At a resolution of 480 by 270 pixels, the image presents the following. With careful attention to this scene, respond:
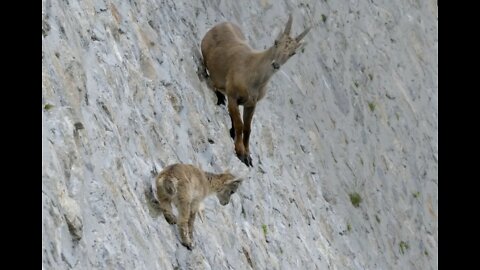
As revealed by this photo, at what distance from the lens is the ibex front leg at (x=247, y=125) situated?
1172cm

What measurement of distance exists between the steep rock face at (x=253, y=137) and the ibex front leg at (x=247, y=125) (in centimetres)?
14

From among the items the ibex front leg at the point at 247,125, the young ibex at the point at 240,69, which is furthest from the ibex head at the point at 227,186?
the ibex front leg at the point at 247,125

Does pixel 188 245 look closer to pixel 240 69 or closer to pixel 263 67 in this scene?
pixel 263 67

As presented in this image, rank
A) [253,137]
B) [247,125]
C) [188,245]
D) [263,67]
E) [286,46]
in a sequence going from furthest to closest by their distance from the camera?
1. [253,137]
2. [247,125]
3. [263,67]
4. [286,46]
5. [188,245]

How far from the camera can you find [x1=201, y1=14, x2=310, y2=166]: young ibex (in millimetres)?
11086

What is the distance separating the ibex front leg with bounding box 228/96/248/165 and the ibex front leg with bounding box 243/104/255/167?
1.8 inches

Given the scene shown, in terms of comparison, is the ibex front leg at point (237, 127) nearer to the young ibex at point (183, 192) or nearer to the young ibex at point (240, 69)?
the young ibex at point (240, 69)

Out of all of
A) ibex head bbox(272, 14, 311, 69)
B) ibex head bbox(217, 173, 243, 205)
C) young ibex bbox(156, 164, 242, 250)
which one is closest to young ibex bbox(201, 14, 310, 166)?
ibex head bbox(272, 14, 311, 69)

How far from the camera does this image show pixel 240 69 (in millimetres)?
11766

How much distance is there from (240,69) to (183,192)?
2989 millimetres

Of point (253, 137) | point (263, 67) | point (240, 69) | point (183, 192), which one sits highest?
point (183, 192)

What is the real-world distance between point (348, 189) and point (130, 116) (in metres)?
7.12

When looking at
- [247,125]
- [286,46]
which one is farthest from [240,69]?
[286,46]
